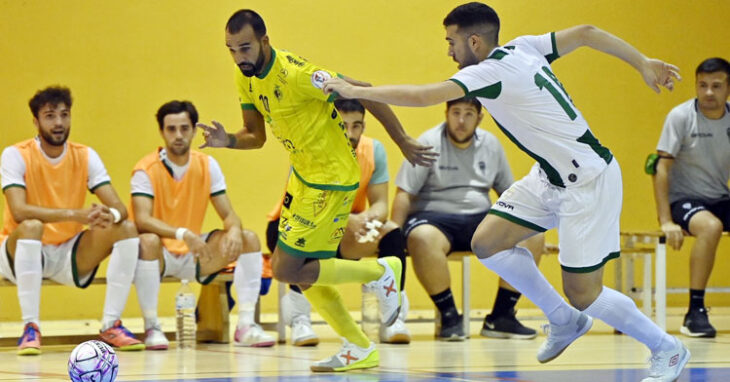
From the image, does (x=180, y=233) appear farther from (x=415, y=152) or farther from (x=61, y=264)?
(x=415, y=152)

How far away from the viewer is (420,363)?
5.21 m

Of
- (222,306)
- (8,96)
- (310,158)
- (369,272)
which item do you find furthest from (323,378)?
(8,96)

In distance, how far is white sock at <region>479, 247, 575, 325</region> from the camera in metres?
4.62

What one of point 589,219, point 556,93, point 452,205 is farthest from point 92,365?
point 452,205

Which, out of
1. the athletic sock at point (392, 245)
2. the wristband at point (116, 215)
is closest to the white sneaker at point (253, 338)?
the athletic sock at point (392, 245)

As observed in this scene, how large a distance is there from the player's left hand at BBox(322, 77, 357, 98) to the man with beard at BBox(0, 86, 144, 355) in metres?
2.56

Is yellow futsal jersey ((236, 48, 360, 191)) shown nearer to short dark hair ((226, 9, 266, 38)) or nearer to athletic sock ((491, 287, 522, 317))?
short dark hair ((226, 9, 266, 38))

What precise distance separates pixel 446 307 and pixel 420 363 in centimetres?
160

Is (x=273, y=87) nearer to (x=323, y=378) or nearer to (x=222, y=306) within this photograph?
(x=323, y=378)

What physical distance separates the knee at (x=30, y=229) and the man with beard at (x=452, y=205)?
226 centimetres

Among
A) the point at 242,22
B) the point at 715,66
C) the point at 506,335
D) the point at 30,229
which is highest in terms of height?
the point at 715,66

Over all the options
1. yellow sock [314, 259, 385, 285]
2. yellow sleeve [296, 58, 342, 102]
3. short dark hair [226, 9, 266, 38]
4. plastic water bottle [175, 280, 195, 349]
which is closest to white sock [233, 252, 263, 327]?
plastic water bottle [175, 280, 195, 349]

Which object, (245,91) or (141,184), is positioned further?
(141,184)

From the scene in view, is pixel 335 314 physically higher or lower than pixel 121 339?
higher
